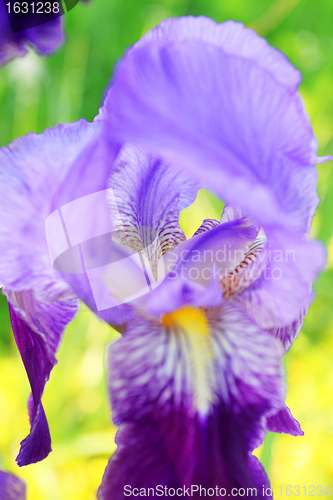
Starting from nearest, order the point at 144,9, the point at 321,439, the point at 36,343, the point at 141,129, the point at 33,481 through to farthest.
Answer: the point at 141,129, the point at 36,343, the point at 33,481, the point at 321,439, the point at 144,9

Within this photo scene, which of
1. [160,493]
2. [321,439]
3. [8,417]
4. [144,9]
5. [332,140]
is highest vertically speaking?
[144,9]

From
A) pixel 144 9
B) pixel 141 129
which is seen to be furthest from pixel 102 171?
pixel 144 9

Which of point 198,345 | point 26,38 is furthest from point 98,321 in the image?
point 198,345

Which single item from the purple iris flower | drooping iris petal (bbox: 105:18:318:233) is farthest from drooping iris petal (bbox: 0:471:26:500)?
the purple iris flower

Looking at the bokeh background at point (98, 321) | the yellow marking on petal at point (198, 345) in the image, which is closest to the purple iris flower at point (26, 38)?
the bokeh background at point (98, 321)

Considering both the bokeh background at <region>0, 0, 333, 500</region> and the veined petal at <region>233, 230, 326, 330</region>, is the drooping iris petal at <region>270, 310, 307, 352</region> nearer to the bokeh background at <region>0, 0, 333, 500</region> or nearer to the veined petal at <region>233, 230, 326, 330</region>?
the veined petal at <region>233, 230, 326, 330</region>

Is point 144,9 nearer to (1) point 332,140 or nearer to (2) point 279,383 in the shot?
(1) point 332,140

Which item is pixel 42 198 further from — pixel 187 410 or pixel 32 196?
pixel 187 410
